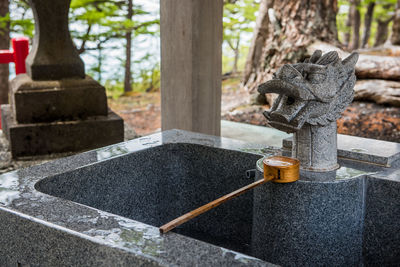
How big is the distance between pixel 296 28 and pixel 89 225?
6583mm

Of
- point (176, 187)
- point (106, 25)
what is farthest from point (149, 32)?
point (176, 187)

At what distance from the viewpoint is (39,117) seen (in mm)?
3871

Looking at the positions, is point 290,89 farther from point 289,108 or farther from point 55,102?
point 55,102

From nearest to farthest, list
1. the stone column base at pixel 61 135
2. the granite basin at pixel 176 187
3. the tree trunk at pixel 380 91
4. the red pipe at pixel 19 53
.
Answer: the granite basin at pixel 176 187 < the stone column base at pixel 61 135 < the red pipe at pixel 19 53 < the tree trunk at pixel 380 91

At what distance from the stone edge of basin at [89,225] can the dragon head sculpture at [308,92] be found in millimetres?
534

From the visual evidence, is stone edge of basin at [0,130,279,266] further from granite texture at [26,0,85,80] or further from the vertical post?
granite texture at [26,0,85,80]

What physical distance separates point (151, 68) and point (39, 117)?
5.36 m

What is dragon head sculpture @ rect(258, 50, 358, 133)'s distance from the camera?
1.55m

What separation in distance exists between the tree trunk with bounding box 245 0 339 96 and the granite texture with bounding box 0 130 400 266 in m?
5.34

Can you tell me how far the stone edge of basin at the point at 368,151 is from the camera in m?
1.80

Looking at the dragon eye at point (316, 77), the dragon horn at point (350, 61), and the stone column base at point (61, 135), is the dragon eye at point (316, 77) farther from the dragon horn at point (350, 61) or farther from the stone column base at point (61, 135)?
the stone column base at point (61, 135)

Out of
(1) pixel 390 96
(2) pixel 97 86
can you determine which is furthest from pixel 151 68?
(2) pixel 97 86

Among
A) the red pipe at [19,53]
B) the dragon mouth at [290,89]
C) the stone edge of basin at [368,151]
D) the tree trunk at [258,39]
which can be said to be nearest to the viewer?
the dragon mouth at [290,89]

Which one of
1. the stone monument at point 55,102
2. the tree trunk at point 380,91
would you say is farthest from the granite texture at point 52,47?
the tree trunk at point 380,91
